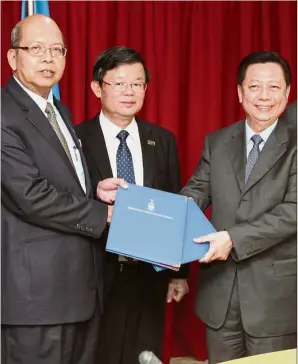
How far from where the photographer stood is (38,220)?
6.71 feet

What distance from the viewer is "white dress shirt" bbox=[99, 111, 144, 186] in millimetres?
2520

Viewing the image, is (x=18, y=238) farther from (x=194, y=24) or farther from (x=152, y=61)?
(x=194, y=24)

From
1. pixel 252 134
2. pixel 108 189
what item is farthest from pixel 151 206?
pixel 252 134

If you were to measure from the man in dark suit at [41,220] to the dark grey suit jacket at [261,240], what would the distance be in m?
0.45

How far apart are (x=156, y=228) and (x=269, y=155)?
478mm

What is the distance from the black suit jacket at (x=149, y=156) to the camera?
2.46m

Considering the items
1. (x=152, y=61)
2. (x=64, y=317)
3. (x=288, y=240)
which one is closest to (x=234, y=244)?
(x=288, y=240)

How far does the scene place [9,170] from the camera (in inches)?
79.5

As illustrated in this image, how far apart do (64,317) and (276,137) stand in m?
0.97

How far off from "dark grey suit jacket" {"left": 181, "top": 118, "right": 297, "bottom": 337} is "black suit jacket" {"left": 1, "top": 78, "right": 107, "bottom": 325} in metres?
0.48

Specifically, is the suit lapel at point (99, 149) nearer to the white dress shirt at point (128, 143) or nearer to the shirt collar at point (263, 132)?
the white dress shirt at point (128, 143)

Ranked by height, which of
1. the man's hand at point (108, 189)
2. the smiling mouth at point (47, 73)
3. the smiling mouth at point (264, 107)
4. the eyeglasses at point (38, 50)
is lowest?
the man's hand at point (108, 189)

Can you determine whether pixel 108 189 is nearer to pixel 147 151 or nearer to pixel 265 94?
pixel 147 151

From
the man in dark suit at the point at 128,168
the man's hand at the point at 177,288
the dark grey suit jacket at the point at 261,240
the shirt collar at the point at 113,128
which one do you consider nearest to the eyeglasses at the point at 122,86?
the man in dark suit at the point at 128,168
